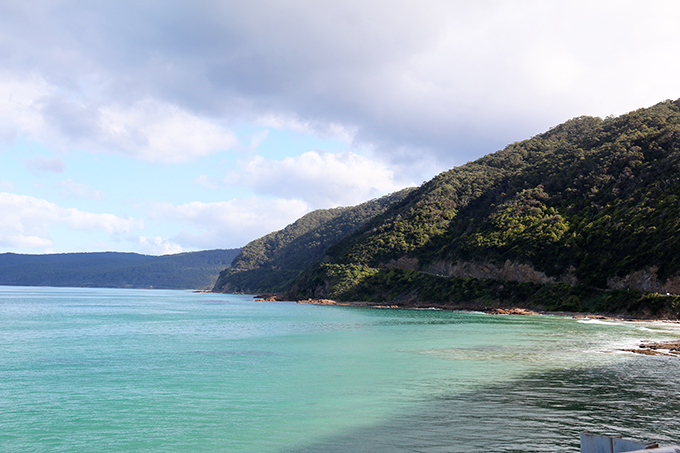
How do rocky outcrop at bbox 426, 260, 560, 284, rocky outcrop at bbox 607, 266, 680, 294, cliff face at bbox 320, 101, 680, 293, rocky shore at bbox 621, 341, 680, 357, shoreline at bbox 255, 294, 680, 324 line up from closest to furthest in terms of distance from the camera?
rocky shore at bbox 621, 341, 680, 357, rocky outcrop at bbox 607, 266, 680, 294, shoreline at bbox 255, 294, 680, 324, cliff face at bbox 320, 101, 680, 293, rocky outcrop at bbox 426, 260, 560, 284

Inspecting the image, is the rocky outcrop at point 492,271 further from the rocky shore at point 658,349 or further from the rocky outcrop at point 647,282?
the rocky shore at point 658,349

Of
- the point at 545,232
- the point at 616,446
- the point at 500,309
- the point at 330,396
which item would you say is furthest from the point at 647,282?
the point at 616,446

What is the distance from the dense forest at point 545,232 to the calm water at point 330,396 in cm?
4102

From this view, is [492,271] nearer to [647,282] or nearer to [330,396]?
[647,282]

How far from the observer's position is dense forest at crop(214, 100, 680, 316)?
246 feet

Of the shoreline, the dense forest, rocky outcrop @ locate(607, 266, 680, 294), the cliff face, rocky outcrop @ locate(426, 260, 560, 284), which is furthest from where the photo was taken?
rocky outcrop @ locate(426, 260, 560, 284)

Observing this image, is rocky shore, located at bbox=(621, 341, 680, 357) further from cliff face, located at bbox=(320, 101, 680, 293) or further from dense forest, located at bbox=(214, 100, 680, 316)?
cliff face, located at bbox=(320, 101, 680, 293)

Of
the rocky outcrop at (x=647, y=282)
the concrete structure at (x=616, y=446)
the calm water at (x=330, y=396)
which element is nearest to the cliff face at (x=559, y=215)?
the rocky outcrop at (x=647, y=282)

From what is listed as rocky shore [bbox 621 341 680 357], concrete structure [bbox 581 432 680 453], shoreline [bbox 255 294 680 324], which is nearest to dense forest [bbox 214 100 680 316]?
shoreline [bbox 255 294 680 324]

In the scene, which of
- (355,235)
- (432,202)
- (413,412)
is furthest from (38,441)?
(355,235)

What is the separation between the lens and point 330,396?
68.3 feet

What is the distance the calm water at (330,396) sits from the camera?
14.7 meters

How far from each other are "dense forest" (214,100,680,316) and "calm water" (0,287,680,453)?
4102cm

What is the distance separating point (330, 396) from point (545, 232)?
8316 centimetres
